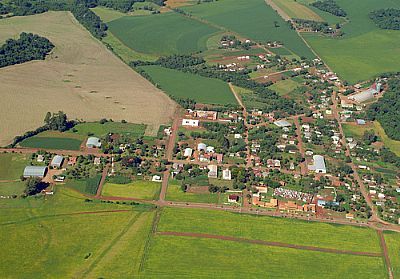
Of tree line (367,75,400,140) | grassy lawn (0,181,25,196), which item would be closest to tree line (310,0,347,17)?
tree line (367,75,400,140)

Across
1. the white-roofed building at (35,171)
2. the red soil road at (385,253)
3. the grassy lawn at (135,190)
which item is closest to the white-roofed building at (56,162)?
the white-roofed building at (35,171)

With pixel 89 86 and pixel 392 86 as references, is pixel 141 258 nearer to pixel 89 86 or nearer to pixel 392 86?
pixel 89 86

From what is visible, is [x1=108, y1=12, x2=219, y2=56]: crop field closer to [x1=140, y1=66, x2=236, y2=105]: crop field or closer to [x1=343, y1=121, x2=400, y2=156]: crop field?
[x1=140, y1=66, x2=236, y2=105]: crop field

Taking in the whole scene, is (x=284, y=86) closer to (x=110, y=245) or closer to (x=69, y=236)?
(x=110, y=245)

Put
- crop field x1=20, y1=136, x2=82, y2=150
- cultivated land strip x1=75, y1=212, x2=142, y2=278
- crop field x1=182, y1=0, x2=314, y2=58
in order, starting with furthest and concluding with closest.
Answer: crop field x1=182, y1=0, x2=314, y2=58
crop field x1=20, y1=136, x2=82, y2=150
cultivated land strip x1=75, y1=212, x2=142, y2=278

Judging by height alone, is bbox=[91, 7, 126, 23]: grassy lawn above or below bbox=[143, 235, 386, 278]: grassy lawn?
above

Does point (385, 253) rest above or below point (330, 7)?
below

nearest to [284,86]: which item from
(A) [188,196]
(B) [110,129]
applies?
(B) [110,129]
